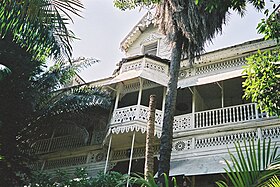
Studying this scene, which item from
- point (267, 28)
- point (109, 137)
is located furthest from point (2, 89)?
point (267, 28)

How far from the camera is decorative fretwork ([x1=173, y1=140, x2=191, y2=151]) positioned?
13.7 m

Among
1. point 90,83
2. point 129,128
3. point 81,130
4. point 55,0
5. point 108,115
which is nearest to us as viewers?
point 55,0

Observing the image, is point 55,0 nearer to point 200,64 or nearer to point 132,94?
point 200,64

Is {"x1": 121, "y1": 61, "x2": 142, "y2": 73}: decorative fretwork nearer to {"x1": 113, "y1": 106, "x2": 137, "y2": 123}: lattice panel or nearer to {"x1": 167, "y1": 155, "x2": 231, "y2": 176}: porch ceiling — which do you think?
{"x1": 113, "y1": 106, "x2": 137, "y2": 123}: lattice panel

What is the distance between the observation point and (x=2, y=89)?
14.1 meters

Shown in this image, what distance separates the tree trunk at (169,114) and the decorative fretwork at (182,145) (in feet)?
8.63

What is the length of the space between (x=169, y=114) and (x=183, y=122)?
306 cm

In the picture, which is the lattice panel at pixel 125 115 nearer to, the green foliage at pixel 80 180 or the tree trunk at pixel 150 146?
the green foliage at pixel 80 180

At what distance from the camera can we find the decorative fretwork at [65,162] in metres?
16.4

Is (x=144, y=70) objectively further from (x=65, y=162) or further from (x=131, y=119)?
(x=65, y=162)

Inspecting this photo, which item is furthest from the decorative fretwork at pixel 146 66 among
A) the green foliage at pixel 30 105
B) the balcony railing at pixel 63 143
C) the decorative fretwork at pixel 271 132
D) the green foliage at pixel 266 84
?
the green foliage at pixel 266 84

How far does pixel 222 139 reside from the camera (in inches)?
520

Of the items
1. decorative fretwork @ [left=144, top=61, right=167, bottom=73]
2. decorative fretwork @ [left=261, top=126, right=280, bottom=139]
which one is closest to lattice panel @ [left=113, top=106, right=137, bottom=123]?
decorative fretwork @ [left=144, top=61, right=167, bottom=73]

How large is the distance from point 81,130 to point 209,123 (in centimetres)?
541
